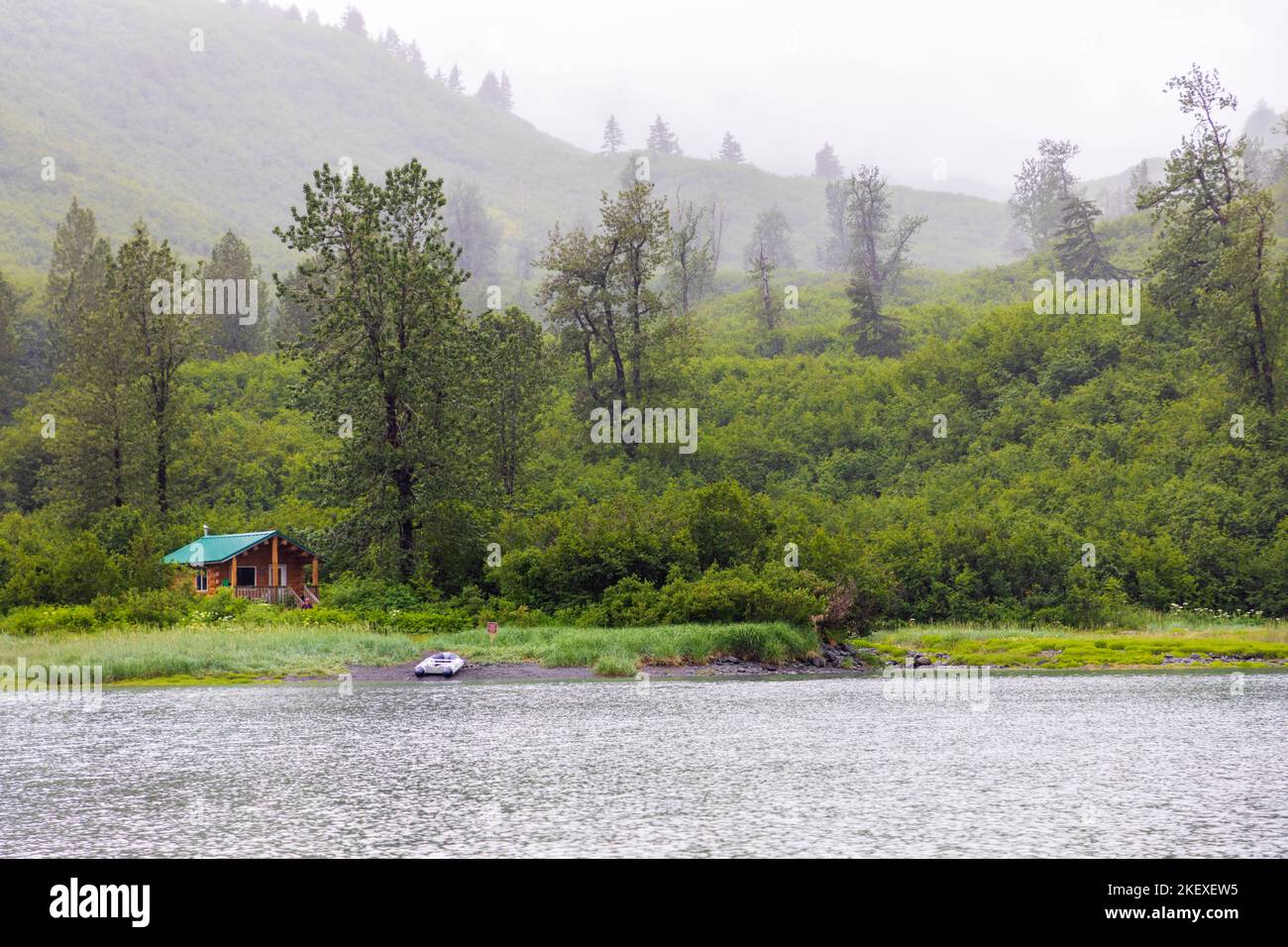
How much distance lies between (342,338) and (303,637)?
1788 centimetres

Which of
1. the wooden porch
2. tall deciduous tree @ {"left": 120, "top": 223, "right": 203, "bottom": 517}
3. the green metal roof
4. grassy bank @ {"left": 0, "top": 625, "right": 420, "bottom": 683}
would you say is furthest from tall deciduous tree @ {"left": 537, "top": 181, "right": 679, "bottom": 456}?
grassy bank @ {"left": 0, "top": 625, "right": 420, "bottom": 683}

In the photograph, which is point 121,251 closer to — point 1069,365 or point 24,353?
point 24,353

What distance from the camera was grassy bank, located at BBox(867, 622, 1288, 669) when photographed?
5634 centimetres

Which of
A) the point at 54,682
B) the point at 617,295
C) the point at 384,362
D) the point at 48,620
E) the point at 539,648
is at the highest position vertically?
the point at 617,295

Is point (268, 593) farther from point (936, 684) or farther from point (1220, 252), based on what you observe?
point (1220, 252)

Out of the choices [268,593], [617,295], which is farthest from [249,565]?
[617,295]

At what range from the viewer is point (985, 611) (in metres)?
66.6

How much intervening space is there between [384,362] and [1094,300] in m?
66.7

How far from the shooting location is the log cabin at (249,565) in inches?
2574

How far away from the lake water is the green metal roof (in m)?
20.1

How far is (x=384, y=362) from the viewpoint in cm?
6250

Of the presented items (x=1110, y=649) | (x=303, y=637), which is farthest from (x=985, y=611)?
(x=303, y=637)

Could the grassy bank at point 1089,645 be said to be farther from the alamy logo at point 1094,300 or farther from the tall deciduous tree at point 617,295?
the alamy logo at point 1094,300

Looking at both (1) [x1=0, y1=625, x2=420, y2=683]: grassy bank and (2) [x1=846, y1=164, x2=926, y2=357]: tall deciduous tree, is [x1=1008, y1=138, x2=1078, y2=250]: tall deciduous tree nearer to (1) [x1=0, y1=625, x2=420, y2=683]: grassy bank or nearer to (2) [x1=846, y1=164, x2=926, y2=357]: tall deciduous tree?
A: (2) [x1=846, y1=164, x2=926, y2=357]: tall deciduous tree
